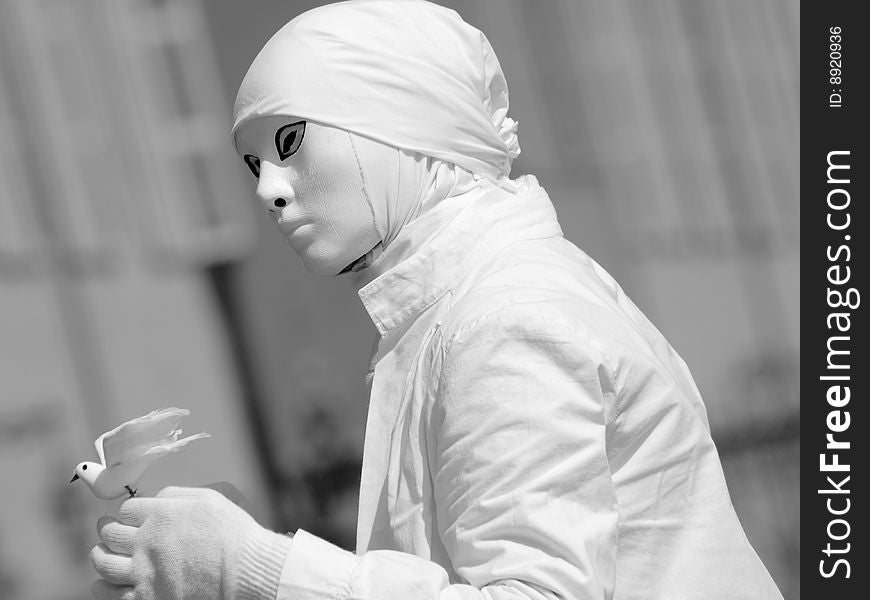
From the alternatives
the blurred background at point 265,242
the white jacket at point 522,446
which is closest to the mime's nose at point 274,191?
the white jacket at point 522,446

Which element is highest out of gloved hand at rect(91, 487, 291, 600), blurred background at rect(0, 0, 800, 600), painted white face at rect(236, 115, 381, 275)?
painted white face at rect(236, 115, 381, 275)

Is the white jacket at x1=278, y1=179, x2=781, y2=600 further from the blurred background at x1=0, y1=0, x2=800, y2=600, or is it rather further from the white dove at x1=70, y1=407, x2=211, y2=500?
the blurred background at x1=0, y1=0, x2=800, y2=600

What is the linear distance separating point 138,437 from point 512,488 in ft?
1.46

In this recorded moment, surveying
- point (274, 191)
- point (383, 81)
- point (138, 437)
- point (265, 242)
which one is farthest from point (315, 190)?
point (265, 242)

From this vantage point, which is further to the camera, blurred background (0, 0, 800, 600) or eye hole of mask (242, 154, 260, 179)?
blurred background (0, 0, 800, 600)

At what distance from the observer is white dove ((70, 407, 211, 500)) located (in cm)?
166

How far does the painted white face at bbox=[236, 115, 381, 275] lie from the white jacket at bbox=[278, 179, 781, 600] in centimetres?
6

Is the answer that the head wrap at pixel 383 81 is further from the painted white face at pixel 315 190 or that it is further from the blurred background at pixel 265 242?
the blurred background at pixel 265 242

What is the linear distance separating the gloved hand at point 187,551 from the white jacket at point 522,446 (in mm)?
42

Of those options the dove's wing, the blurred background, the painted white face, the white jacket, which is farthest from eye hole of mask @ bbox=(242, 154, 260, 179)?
the blurred background

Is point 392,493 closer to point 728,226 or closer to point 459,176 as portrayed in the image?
point 459,176

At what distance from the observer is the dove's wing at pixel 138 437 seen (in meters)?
1.65

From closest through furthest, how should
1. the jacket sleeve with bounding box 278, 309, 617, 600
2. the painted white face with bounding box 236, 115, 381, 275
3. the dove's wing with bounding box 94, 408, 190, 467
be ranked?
1. the jacket sleeve with bounding box 278, 309, 617, 600
2. the dove's wing with bounding box 94, 408, 190, 467
3. the painted white face with bounding box 236, 115, 381, 275
